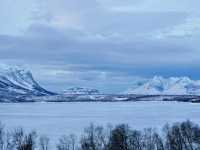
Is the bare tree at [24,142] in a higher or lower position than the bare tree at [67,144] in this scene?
higher

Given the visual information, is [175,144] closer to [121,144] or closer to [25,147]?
[121,144]

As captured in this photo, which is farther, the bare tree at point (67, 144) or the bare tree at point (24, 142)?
the bare tree at point (67, 144)

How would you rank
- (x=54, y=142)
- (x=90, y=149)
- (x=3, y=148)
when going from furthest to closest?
(x=54, y=142) < (x=3, y=148) < (x=90, y=149)

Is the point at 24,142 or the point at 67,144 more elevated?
the point at 24,142

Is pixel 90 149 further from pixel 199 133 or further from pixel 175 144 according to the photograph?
pixel 199 133

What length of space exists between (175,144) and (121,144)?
570 cm

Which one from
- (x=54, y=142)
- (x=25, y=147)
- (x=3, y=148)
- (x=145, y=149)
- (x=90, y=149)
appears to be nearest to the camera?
(x=25, y=147)

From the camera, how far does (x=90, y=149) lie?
47250mm

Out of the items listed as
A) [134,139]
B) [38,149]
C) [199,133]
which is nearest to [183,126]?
[199,133]

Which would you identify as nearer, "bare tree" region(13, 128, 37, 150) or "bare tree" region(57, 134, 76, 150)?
"bare tree" region(13, 128, 37, 150)

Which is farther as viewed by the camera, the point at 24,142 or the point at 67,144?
the point at 67,144

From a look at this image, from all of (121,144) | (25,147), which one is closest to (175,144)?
(121,144)

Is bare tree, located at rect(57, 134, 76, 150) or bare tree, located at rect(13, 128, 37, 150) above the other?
bare tree, located at rect(13, 128, 37, 150)

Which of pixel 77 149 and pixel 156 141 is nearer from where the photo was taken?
pixel 156 141
